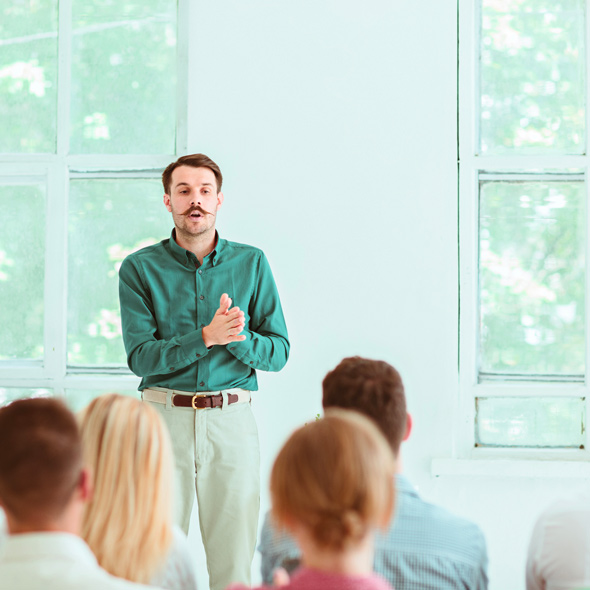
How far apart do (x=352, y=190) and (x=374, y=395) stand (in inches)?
62.0

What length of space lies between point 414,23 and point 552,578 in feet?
7.47

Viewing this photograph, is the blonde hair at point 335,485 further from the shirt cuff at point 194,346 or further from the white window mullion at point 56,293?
the white window mullion at point 56,293

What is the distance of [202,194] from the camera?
2643 mm

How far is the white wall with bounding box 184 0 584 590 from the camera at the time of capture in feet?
9.69

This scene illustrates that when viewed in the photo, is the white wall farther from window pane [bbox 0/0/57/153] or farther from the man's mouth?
window pane [bbox 0/0/57/153]

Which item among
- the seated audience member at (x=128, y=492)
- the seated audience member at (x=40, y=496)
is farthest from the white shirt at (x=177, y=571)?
the seated audience member at (x=40, y=496)

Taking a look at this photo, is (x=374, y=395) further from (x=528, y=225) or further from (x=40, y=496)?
(x=528, y=225)

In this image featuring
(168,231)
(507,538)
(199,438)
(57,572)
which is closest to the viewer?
(57,572)

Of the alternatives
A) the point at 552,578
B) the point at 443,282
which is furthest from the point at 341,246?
the point at 552,578

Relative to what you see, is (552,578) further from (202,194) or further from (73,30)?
(73,30)

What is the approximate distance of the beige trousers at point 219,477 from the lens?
99.3 inches

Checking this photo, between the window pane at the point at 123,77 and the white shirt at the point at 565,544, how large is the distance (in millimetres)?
2277

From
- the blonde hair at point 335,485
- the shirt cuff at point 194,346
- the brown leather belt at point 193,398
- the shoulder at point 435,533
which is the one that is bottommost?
the shoulder at point 435,533

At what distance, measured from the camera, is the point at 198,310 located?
2.62 m
